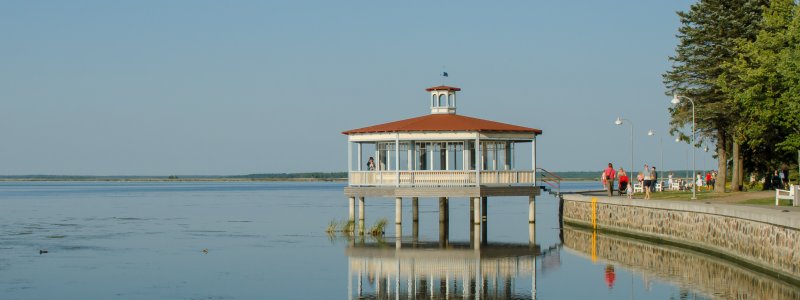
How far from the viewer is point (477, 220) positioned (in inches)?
1885

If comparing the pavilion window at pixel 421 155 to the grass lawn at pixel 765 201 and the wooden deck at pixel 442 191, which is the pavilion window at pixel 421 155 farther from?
the grass lawn at pixel 765 201

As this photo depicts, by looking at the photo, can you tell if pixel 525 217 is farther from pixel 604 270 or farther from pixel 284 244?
pixel 604 270

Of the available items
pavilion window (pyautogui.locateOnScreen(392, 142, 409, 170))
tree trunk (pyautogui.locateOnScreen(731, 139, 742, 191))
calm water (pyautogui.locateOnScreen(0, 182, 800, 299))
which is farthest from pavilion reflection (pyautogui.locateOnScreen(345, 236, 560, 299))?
tree trunk (pyautogui.locateOnScreen(731, 139, 742, 191))

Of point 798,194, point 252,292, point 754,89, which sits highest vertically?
point 754,89

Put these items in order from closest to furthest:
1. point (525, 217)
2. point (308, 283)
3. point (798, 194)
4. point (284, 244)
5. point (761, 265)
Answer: point (761, 265) < point (308, 283) < point (798, 194) < point (284, 244) < point (525, 217)

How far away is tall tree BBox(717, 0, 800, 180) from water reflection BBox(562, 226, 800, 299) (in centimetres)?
875

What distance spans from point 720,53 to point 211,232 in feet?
89.4

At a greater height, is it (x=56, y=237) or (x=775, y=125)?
(x=775, y=125)

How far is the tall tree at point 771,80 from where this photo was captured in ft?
147

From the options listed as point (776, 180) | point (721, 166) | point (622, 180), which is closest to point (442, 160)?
point (622, 180)

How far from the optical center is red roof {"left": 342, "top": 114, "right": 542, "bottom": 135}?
45.6 metres

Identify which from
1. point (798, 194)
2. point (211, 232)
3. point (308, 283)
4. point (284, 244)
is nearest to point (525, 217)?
point (211, 232)

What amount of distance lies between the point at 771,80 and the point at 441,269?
20041mm

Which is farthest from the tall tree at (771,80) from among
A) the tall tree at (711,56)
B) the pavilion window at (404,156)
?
the pavilion window at (404,156)
